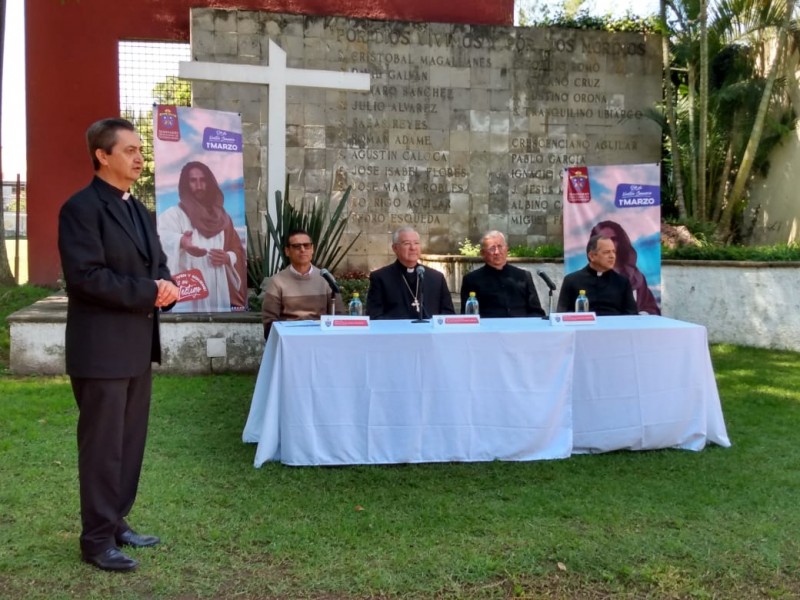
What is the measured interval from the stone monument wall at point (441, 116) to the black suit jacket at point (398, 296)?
4.86 meters

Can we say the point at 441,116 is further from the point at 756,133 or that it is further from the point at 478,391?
the point at 478,391

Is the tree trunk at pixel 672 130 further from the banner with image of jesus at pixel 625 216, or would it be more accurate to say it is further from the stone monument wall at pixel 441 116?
the banner with image of jesus at pixel 625 216

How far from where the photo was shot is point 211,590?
9.79ft

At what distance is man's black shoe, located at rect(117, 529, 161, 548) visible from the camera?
331cm

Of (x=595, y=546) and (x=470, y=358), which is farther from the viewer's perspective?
(x=470, y=358)

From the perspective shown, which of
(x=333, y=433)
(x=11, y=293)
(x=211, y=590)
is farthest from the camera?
(x=11, y=293)

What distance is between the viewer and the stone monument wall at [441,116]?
400 inches

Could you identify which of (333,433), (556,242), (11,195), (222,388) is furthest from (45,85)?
(333,433)

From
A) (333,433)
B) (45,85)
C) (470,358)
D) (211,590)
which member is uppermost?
(45,85)

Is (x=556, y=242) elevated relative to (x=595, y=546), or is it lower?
elevated

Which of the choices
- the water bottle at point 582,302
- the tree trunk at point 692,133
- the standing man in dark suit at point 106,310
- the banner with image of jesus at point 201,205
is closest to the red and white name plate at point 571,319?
the water bottle at point 582,302

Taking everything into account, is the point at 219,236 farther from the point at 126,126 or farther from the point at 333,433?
the point at 126,126

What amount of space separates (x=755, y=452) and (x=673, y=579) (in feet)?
6.60

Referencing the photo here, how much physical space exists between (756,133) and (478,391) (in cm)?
699
